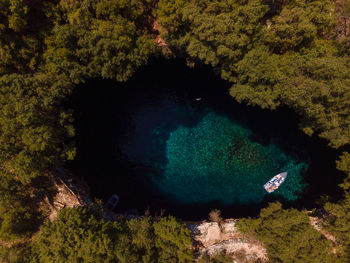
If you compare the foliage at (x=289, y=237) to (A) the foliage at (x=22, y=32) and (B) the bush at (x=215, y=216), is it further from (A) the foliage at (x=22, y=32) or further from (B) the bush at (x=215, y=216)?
(A) the foliage at (x=22, y=32)

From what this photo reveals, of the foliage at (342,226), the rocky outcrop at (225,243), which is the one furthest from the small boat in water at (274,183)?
the rocky outcrop at (225,243)

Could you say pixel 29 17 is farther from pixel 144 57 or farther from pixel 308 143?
pixel 308 143

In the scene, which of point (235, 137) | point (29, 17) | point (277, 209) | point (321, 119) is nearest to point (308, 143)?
point (321, 119)

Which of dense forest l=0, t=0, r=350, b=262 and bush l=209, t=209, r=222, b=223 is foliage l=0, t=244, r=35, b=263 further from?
bush l=209, t=209, r=222, b=223

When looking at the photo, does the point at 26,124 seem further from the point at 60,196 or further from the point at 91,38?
the point at 91,38

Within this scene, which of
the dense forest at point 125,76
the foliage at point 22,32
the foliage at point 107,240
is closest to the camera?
the foliage at point 107,240

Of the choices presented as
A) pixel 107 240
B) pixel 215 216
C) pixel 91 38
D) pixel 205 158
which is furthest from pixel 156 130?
pixel 107 240

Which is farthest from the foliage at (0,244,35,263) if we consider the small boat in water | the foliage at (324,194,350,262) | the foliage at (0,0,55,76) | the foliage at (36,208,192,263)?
the foliage at (324,194,350,262)

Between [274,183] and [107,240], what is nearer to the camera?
[107,240]
